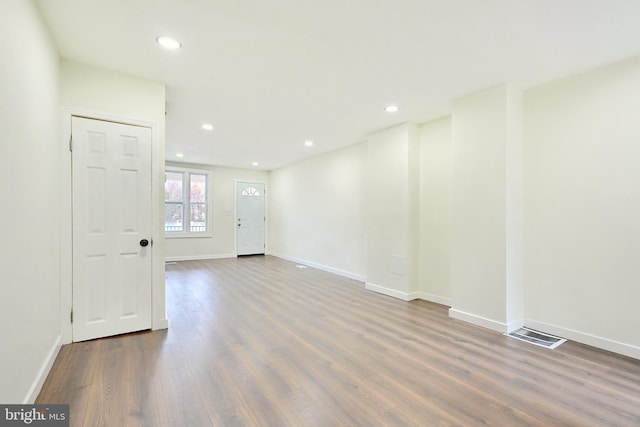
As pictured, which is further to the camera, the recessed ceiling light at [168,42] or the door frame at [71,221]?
the door frame at [71,221]

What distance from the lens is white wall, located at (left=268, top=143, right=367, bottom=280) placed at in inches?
227

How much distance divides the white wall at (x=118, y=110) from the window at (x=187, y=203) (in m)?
5.04

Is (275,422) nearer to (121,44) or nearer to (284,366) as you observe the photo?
Answer: (284,366)

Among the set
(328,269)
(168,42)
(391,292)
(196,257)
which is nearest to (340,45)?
(168,42)

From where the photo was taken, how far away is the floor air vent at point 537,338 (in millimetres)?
2836

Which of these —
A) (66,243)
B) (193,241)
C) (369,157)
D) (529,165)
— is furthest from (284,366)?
(193,241)

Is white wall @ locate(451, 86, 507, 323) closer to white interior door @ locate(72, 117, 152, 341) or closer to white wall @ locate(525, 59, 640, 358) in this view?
white wall @ locate(525, 59, 640, 358)

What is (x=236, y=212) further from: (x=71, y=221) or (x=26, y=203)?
(x=26, y=203)

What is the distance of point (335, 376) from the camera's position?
2.24 meters

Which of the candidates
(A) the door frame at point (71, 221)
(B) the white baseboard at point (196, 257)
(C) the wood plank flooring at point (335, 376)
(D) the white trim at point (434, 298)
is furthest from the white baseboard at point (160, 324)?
(B) the white baseboard at point (196, 257)

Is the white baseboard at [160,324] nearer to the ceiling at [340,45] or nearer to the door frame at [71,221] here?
the door frame at [71,221]

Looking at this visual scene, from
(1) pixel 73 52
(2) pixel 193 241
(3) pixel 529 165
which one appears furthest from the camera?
(2) pixel 193 241

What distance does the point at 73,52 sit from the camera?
260 centimetres

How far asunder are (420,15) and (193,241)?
7.56 m
